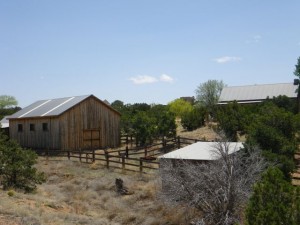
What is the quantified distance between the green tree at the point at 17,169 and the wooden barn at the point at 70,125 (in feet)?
40.8

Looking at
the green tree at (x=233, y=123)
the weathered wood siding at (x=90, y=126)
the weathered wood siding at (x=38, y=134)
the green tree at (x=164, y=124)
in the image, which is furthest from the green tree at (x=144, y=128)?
the weathered wood siding at (x=38, y=134)

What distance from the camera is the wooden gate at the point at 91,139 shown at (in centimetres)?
3712

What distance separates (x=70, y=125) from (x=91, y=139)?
2832 millimetres

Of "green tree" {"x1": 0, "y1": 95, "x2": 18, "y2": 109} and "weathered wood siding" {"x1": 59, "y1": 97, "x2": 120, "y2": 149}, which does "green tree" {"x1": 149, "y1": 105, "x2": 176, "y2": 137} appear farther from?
"green tree" {"x1": 0, "y1": 95, "x2": 18, "y2": 109}

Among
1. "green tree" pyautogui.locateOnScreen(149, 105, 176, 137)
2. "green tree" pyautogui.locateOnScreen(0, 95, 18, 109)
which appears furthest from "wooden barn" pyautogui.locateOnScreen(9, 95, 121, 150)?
"green tree" pyautogui.locateOnScreen(0, 95, 18, 109)

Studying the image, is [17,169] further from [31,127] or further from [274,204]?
[31,127]

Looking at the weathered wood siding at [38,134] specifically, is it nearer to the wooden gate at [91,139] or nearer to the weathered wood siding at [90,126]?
the weathered wood siding at [90,126]

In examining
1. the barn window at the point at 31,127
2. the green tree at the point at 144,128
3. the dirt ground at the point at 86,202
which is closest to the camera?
the dirt ground at the point at 86,202

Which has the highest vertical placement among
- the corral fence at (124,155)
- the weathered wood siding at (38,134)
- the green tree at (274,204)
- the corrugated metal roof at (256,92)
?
the corrugated metal roof at (256,92)

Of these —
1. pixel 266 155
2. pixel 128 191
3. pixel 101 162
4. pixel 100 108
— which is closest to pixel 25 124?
pixel 100 108

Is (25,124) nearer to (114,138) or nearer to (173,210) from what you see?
(114,138)

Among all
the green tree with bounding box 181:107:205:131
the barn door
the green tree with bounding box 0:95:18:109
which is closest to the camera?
the barn door

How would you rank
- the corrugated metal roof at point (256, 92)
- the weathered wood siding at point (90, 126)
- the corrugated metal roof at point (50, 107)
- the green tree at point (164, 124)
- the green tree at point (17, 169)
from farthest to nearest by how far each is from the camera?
the corrugated metal roof at point (256, 92) → the green tree at point (164, 124) → the corrugated metal roof at point (50, 107) → the weathered wood siding at point (90, 126) → the green tree at point (17, 169)

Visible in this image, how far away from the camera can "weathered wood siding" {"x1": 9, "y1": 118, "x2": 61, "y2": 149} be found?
35.6 m
